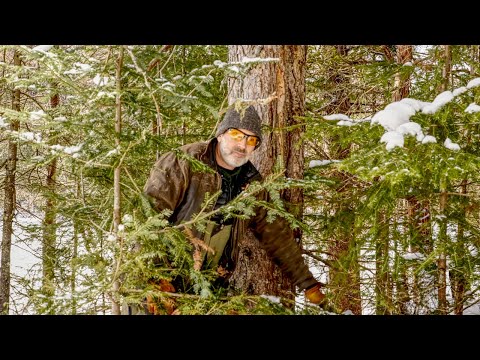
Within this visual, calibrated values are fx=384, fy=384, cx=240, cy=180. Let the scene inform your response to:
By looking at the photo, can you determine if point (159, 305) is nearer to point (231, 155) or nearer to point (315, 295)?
point (231, 155)

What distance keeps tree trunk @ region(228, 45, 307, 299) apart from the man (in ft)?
0.42

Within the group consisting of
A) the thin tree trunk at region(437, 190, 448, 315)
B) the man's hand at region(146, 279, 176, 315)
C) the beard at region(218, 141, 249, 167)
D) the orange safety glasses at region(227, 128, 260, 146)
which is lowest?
the man's hand at region(146, 279, 176, 315)

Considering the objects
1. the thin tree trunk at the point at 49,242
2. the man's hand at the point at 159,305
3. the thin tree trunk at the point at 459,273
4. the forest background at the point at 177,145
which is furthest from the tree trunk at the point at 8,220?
the thin tree trunk at the point at 459,273

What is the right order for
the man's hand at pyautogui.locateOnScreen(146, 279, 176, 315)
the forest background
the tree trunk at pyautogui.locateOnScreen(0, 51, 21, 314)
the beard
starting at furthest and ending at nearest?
the tree trunk at pyautogui.locateOnScreen(0, 51, 21, 314) < the beard < the man's hand at pyautogui.locateOnScreen(146, 279, 176, 315) < the forest background

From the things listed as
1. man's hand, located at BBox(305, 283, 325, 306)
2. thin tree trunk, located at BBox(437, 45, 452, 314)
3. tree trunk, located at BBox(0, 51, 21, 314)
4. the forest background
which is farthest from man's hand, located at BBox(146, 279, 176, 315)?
tree trunk, located at BBox(0, 51, 21, 314)

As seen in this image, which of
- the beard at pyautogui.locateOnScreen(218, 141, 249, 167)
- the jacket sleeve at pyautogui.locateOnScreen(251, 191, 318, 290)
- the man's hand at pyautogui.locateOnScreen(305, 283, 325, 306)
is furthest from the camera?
the man's hand at pyautogui.locateOnScreen(305, 283, 325, 306)

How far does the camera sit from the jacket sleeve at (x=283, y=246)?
3262 mm

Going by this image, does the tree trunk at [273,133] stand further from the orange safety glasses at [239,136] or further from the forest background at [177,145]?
the orange safety glasses at [239,136]

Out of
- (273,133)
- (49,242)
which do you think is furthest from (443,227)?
(49,242)

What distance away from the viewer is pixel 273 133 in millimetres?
3430

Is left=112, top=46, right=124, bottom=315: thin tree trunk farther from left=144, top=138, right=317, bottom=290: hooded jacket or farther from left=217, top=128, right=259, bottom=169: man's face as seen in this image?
left=217, top=128, right=259, bottom=169: man's face

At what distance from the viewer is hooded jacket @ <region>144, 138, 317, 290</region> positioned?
2752 mm
